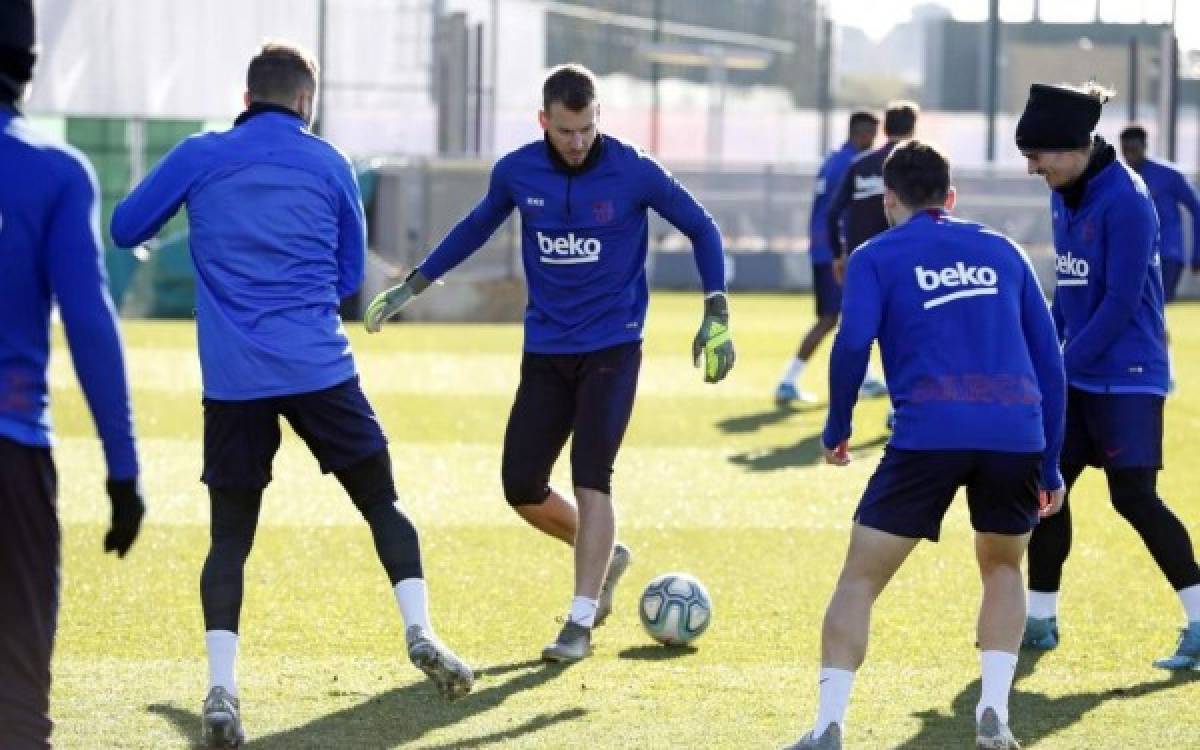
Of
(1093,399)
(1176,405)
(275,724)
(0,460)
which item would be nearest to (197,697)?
(275,724)

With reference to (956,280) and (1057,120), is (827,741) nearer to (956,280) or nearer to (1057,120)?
(956,280)

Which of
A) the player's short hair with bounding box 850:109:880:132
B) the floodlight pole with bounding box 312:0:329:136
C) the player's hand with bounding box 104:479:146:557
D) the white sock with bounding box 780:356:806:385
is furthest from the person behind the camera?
the floodlight pole with bounding box 312:0:329:136

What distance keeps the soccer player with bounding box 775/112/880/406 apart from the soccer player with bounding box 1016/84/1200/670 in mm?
8726

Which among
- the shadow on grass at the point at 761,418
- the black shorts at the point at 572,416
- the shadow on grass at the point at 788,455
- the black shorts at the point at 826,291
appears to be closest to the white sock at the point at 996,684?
the black shorts at the point at 572,416

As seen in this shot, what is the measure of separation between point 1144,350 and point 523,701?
2.45m

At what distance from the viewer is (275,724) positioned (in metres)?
6.87

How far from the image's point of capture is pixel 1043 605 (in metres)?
8.20

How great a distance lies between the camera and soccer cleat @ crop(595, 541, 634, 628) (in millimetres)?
8633

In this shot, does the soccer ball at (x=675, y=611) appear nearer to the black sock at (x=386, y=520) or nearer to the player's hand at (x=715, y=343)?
the player's hand at (x=715, y=343)

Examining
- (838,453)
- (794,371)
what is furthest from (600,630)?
(794,371)

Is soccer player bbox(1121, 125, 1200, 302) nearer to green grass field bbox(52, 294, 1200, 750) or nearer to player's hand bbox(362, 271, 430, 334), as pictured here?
green grass field bbox(52, 294, 1200, 750)

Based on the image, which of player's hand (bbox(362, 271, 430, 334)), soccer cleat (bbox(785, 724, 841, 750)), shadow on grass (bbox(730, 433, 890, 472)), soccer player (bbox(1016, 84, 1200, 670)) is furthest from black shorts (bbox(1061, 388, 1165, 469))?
shadow on grass (bbox(730, 433, 890, 472))

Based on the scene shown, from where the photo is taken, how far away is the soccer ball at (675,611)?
816cm

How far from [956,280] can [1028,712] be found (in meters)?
1.65
